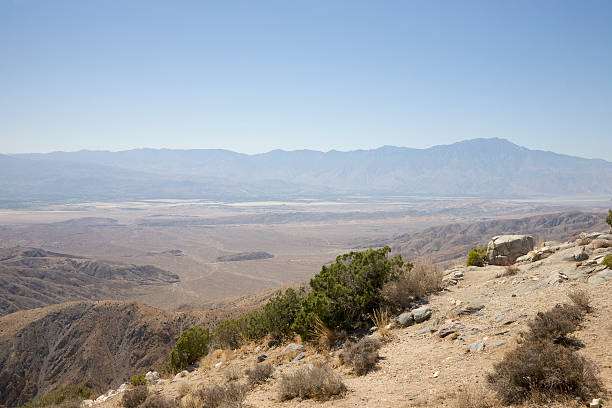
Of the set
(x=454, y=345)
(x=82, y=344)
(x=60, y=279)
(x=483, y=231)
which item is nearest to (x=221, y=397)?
(x=454, y=345)

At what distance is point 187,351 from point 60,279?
7469 centimetres

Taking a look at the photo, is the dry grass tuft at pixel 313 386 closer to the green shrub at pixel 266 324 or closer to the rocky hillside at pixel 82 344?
the green shrub at pixel 266 324

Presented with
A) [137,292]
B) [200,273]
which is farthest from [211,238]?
[137,292]

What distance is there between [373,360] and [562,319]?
361 cm

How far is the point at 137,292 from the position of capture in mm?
72875

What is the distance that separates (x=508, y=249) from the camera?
607 inches

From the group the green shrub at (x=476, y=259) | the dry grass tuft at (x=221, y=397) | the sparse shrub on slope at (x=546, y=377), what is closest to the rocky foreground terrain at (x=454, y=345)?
the dry grass tuft at (x=221, y=397)

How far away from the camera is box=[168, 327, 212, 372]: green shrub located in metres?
13.7

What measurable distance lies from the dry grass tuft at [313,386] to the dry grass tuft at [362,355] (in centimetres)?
77

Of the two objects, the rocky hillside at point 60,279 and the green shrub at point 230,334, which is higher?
the green shrub at point 230,334

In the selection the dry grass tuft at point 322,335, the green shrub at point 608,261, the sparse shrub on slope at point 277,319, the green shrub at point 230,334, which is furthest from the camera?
the green shrub at point 230,334

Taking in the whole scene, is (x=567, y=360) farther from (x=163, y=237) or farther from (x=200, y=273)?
(x=163, y=237)

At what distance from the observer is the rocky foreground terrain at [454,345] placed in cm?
621

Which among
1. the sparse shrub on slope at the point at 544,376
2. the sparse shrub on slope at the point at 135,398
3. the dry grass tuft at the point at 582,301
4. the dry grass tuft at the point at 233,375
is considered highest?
the dry grass tuft at the point at 582,301
